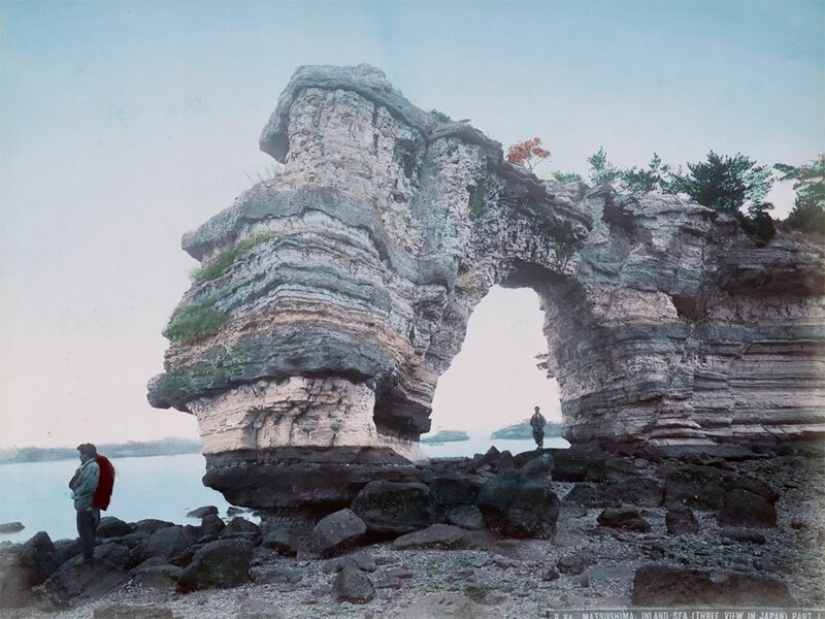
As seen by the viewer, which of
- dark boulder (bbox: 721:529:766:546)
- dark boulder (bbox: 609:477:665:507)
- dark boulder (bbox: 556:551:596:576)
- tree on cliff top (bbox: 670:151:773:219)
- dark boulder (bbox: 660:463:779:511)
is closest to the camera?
dark boulder (bbox: 556:551:596:576)

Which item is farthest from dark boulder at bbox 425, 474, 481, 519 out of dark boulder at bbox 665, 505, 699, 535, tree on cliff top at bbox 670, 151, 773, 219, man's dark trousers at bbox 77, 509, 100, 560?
tree on cliff top at bbox 670, 151, 773, 219

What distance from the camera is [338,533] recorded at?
26.0 ft

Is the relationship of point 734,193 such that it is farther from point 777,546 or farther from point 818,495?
point 777,546

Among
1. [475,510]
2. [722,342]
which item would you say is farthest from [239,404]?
[722,342]

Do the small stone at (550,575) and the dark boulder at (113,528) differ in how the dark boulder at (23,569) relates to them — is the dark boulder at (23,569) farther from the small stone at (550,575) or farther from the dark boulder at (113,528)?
the small stone at (550,575)

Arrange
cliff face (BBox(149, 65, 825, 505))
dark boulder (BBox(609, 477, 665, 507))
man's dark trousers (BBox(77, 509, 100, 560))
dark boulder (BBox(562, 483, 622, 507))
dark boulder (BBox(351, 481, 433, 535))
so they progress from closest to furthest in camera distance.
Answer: man's dark trousers (BBox(77, 509, 100, 560)), dark boulder (BBox(351, 481, 433, 535)), cliff face (BBox(149, 65, 825, 505)), dark boulder (BBox(562, 483, 622, 507)), dark boulder (BBox(609, 477, 665, 507))

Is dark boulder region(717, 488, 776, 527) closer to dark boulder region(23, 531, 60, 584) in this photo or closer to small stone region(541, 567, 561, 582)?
small stone region(541, 567, 561, 582)

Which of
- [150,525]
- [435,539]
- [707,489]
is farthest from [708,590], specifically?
[150,525]

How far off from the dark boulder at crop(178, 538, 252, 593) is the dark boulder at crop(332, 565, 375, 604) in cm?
123

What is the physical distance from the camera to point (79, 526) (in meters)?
7.82

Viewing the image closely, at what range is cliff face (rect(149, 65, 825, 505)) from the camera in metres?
10.3

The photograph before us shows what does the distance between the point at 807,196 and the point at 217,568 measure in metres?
19.3

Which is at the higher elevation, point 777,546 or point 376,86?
point 376,86

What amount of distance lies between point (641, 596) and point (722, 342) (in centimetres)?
1449
